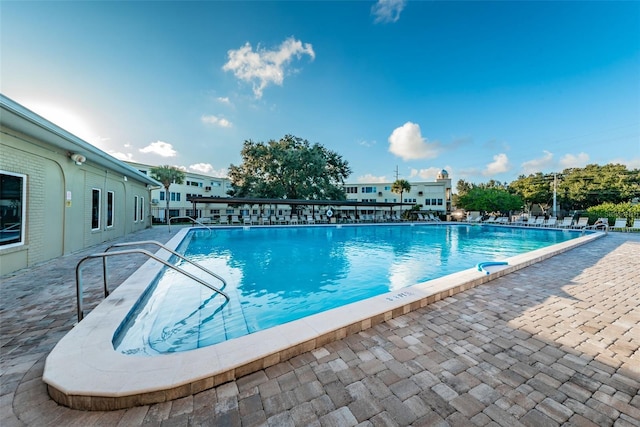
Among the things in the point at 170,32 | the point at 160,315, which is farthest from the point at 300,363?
the point at 170,32

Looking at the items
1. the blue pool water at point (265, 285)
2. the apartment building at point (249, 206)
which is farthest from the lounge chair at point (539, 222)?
the blue pool water at point (265, 285)

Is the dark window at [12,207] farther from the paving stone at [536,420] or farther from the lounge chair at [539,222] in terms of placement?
the lounge chair at [539,222]

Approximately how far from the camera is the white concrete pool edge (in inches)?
66.9

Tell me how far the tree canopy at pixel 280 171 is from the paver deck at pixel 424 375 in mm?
22892

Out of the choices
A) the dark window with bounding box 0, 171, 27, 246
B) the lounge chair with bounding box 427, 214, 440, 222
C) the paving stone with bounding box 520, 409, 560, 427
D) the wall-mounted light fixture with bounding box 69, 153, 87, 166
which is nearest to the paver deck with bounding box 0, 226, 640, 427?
the paving stone with bounding box 520, 409, 560, 427

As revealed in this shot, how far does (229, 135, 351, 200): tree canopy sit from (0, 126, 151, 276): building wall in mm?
16910

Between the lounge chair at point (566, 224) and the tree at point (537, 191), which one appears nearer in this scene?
the lounge chair at point (566, 224)

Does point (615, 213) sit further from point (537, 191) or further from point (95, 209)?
point (95, 209)

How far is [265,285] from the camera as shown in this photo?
599 cm

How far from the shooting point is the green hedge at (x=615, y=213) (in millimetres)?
17984

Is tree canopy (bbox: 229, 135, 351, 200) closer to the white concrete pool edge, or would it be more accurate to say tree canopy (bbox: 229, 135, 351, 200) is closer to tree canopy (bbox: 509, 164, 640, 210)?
the white concrete pool edge

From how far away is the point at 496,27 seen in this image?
39.3 feet

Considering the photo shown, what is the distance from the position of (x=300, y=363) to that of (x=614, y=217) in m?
27.2

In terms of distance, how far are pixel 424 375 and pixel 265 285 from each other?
177 inches
